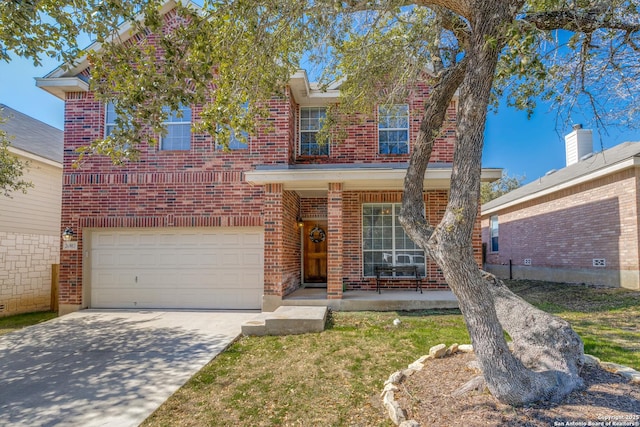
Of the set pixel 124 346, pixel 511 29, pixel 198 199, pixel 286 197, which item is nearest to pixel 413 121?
pixel 286 197

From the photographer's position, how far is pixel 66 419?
354 centimetres

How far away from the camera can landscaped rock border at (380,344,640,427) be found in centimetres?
314

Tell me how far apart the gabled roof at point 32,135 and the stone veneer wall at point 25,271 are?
2.46m

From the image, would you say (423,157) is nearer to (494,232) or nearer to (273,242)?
(273,242)

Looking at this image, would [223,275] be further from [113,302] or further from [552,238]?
[552,238]

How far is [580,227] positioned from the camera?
11383 mm

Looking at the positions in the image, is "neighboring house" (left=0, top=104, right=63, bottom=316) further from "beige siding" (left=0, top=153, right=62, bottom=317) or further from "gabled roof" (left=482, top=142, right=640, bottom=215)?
"gabled roof" (left=482, top=142, right=640, bottom=215)

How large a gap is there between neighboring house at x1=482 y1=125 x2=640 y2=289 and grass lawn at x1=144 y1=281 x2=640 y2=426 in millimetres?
2517

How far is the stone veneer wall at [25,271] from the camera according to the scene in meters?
9.48

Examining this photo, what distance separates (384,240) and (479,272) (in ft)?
21.0

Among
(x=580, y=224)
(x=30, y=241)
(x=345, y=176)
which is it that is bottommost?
(x=30, y=241)

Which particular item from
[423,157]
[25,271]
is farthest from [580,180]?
[25,271]

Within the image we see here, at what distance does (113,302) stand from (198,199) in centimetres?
345

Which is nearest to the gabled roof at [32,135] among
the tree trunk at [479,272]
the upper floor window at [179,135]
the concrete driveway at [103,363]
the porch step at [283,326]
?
the upper floor window at [179,135]
